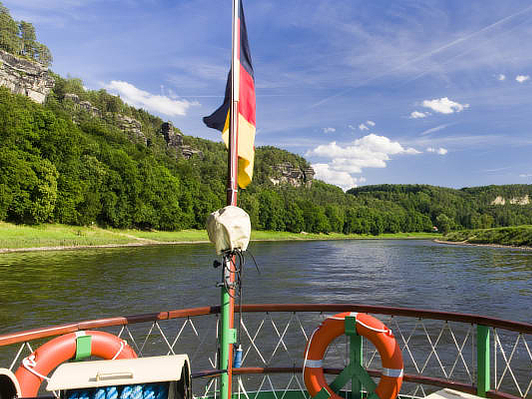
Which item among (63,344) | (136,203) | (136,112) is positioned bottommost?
(63,344)

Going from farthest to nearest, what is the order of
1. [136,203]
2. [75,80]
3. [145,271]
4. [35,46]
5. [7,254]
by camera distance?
1. [75,80]
2. [35,46]
3. [136,203]
4. [7,254]
5. [145,271]

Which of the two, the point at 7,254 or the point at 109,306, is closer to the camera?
the point at 109,306

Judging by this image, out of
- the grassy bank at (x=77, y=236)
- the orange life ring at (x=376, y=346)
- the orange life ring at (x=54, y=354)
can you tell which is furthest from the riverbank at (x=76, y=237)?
the orange life ring at (x=376, y=346)

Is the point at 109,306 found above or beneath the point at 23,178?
beneath

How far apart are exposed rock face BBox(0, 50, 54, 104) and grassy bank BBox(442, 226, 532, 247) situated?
103137mm

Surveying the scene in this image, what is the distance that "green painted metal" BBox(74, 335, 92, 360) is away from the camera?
152 inches

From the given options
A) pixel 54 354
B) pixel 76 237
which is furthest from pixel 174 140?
pixel 54 354

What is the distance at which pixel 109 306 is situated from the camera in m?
17.0

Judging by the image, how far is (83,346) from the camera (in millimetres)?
3896

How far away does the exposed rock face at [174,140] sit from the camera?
154 metres

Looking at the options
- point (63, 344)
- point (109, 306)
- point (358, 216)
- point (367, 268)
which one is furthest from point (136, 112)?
point (63, 344)

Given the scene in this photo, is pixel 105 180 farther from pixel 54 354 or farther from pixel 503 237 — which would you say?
pixel 503 237

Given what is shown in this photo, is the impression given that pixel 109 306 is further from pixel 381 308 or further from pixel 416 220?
pixel 416 220

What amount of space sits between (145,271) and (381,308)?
25.0m
